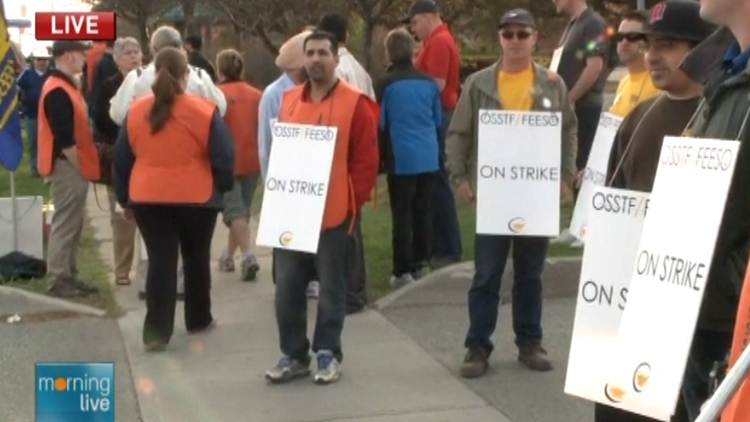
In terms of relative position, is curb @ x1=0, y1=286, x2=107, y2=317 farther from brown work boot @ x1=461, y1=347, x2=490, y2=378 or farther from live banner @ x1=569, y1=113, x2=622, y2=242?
live banner @ x1=569, y1=113, x2=622, y2=242

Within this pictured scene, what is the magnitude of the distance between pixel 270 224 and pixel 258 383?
0.87m

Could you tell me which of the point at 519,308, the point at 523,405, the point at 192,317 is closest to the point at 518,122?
the point at 519,308

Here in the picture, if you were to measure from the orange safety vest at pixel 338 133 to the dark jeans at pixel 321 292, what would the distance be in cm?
9

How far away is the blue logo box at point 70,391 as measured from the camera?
443 centimetres

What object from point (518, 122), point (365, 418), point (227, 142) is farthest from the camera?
point (227, 142)

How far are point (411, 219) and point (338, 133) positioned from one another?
9.22 feet

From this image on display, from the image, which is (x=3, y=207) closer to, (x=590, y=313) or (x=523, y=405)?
(x=523, y=405)

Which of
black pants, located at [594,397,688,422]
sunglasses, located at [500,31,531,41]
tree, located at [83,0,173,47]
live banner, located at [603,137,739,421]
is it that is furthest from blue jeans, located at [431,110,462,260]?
tree, located at [83,0,173,47]

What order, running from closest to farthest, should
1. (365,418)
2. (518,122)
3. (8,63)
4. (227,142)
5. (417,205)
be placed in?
1. (365,418)
2. (518,122)
3. (227,142)
4. (417,205)
5. (8,63)

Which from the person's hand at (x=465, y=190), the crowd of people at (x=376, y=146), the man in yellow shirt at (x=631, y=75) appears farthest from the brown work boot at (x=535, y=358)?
the man in yellow shirt at (x=631, y=75)

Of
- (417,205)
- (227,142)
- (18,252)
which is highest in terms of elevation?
(227,142)

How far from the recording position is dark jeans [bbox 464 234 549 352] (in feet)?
23.4

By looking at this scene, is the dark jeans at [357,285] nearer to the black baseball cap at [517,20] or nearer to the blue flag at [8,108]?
the black baseball cap at [517,20]

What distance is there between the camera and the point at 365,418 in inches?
260
